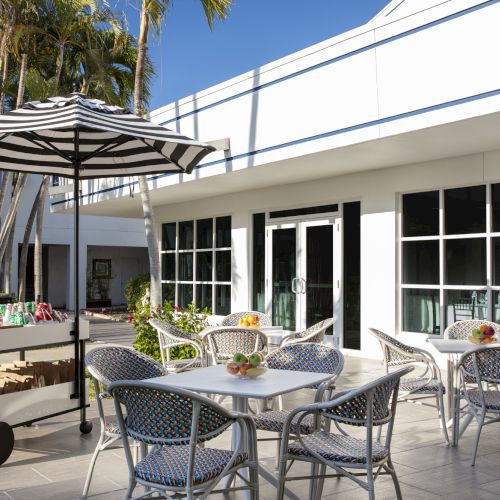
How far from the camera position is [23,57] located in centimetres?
1402

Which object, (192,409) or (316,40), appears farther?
(316,40)

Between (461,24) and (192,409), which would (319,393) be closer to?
(192,409)

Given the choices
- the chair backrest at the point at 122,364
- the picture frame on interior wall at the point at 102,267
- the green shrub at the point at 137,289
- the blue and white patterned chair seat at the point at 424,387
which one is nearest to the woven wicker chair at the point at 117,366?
the chair backrest at the point at 122,364

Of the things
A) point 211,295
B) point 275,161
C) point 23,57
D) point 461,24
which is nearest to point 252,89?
point 275,161

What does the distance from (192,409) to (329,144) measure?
237 inches

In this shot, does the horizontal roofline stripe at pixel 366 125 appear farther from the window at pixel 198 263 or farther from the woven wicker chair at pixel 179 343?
the window at pixel 198 263

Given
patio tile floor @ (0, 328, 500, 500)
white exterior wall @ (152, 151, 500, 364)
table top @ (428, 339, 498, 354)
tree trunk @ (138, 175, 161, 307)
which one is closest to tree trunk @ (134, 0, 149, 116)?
tree trunk @ (138, 175, 161, 307)

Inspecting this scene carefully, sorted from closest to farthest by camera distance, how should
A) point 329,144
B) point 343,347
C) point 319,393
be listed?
point 319,393 → point 329,144 → point 343,347

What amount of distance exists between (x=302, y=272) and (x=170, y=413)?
837 centimetres

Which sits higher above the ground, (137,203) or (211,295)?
(137,203)

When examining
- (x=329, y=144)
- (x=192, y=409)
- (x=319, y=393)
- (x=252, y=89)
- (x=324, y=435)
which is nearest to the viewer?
(x=192, y=409)

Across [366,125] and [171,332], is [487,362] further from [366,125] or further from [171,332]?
[366,125]

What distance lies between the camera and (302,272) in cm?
1135

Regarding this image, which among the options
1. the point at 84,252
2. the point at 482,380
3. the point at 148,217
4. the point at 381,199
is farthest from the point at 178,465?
the point at 84,252
